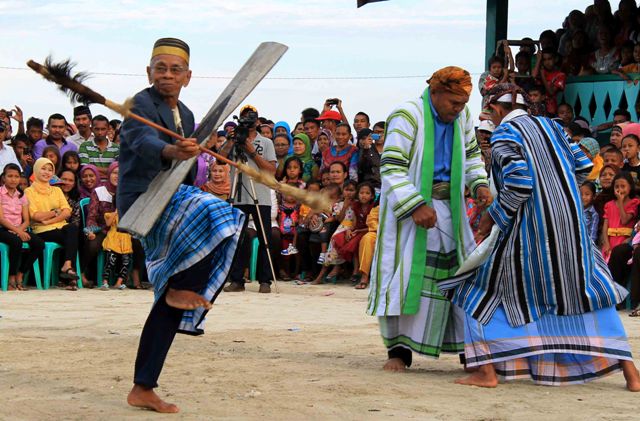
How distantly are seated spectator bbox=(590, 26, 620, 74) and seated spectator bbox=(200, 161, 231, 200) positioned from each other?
520cm

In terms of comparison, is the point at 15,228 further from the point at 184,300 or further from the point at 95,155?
the point at 184,300

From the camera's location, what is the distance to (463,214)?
7.02m

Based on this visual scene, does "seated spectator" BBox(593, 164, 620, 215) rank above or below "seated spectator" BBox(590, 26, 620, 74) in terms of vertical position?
below

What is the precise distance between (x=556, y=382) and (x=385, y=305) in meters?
1.11

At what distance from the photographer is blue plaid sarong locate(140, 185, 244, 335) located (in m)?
5.42

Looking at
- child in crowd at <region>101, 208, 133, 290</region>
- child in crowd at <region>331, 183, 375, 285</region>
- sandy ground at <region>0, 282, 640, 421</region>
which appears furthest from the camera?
child in crowd at <region>331, 183, 375, 285</region>

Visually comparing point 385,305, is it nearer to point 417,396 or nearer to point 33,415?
point 417,396

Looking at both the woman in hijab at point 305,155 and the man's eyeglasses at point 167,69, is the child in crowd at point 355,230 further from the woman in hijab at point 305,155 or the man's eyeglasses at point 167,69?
the man's eyeglasses at point 167,69

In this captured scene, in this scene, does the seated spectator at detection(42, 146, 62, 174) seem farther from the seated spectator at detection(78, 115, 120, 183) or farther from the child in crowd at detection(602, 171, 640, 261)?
the child in crowd at detection(602, 171, 640, 261)

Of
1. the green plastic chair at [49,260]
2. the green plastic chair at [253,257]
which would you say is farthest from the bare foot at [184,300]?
the green plastic chair at [253,257]

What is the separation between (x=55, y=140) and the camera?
14.9 metres

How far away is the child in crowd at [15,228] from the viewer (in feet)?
42.7

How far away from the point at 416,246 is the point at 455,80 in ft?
3.35

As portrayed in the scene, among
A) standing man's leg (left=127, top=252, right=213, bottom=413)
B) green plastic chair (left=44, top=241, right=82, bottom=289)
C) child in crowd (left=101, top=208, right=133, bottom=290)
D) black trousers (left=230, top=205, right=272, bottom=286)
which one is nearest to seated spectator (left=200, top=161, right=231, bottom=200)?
black trousers (left=230, top=205, right=272, bottom=286)
